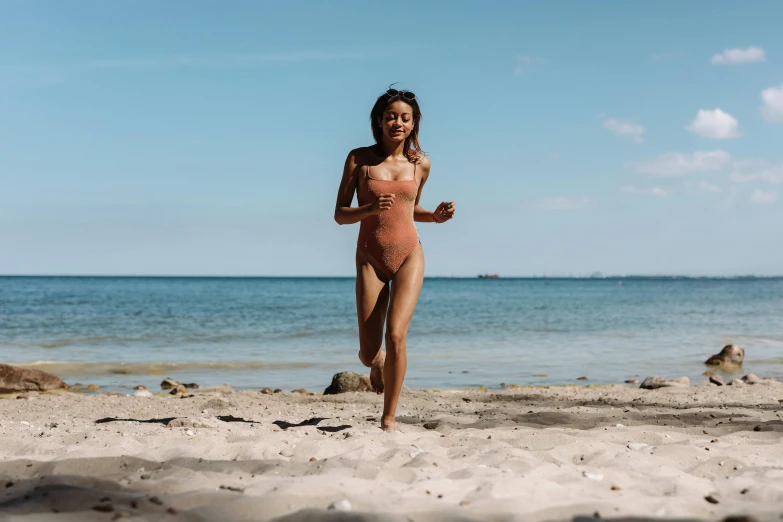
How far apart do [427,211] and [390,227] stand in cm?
53

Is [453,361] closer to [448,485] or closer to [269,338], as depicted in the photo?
[269,338]

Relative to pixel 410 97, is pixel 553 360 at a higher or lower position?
lower

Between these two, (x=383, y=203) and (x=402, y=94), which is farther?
(x=402, y=94)

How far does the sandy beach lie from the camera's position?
10.8 feet

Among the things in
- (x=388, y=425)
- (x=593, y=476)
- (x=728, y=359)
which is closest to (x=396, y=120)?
(x=388, y=425)

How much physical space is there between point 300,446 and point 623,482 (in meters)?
2.03

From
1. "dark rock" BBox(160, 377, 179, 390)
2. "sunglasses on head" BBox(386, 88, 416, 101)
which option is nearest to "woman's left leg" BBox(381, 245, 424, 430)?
"sunglasses on head" BBox(386, 88, 416, 101)

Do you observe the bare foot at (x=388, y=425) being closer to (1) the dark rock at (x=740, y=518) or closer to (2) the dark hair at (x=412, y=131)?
(2) the dark hair at (x=412, y=131)

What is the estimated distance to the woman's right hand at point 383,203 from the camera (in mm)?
5215

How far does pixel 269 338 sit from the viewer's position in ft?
65.0

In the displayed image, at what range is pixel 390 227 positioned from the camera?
5625 millimetres

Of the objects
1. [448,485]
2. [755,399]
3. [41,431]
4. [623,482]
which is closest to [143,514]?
[448,485]

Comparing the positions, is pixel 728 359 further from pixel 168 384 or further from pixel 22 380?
pixel 22 380

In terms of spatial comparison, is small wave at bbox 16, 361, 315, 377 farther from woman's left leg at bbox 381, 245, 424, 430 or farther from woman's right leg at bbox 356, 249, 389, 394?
woman's left leg at bbox 381, 245, 424, 430
